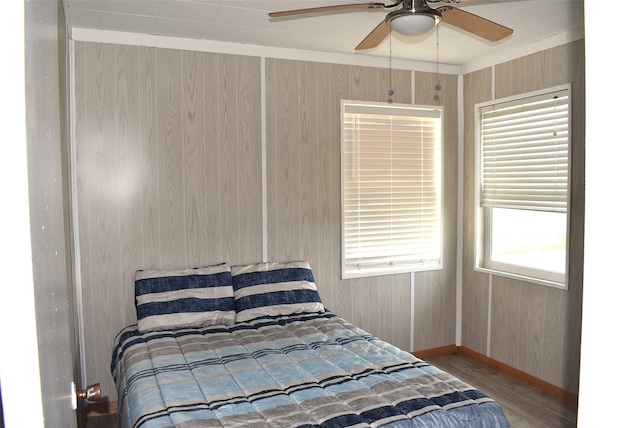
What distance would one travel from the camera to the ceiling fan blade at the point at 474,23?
215 cm

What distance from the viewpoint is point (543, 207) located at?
11.6ft

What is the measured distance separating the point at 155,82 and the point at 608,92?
3254 mm

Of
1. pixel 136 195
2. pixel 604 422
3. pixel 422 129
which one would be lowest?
pixel 604 422

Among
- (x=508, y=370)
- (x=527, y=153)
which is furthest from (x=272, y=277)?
(x=527, y=153)

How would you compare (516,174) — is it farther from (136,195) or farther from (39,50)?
(39,50)

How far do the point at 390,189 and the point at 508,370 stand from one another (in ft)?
5.76

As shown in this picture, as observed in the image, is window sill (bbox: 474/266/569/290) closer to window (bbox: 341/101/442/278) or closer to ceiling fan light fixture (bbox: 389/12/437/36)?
window (bbox: 341/101/442/278)

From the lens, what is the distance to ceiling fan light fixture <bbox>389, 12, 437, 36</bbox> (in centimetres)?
195

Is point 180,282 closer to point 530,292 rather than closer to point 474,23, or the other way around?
point 474,23

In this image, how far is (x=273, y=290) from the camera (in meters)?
3.39

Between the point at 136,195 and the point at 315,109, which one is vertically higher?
the point at 315,109

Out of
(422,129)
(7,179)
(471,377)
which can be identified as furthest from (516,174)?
(7,179)

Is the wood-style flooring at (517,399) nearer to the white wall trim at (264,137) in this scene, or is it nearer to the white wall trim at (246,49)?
the white wall trim at (264,137)

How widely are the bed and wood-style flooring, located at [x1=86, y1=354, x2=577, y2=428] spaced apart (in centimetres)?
88
